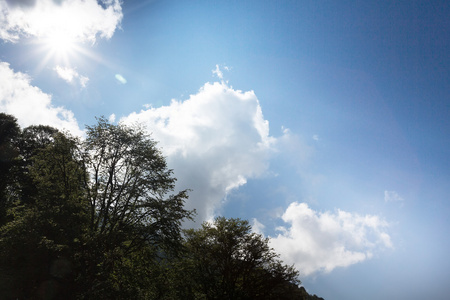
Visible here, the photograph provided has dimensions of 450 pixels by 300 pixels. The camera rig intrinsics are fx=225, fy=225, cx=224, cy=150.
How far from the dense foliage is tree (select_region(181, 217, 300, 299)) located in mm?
120

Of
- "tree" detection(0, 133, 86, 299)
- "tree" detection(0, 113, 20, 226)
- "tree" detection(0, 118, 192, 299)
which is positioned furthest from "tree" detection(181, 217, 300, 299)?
"tree" detection(0, 113, 20, 226)

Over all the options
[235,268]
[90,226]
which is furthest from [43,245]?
[235,268]

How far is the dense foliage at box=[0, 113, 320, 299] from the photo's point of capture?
1507 cm

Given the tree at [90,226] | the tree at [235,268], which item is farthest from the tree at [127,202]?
the tree at [235,268]

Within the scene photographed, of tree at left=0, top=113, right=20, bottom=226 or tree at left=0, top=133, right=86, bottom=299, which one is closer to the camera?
tree at left=0, top=133, right=86, bottom=299

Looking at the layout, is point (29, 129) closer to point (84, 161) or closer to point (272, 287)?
point (84, 161)

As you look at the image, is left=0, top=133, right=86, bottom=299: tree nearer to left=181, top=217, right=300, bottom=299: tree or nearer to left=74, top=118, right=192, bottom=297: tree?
left=74, top=118, right=192, bottom=297: tree

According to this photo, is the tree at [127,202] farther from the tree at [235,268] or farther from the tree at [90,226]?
the tree at [235,268]

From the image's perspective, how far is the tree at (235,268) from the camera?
2708cm

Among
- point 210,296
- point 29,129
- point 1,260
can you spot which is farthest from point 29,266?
point 29,129

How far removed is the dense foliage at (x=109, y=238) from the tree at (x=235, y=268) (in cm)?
12

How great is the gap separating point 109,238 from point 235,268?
17694mm

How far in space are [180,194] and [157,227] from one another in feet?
11.4

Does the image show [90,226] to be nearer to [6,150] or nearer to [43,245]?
[43,245]
